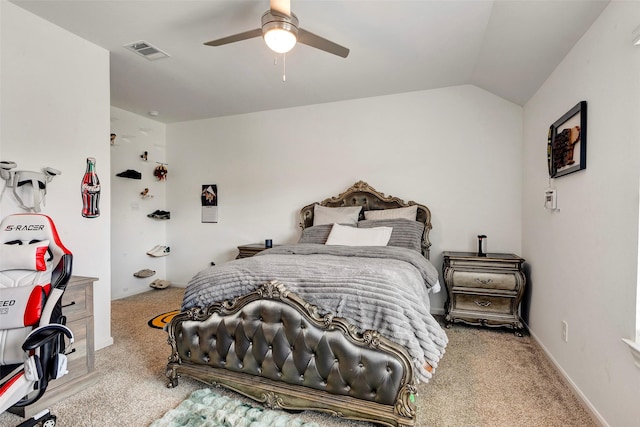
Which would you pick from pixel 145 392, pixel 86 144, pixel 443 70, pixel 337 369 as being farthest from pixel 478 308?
pixel 86 144

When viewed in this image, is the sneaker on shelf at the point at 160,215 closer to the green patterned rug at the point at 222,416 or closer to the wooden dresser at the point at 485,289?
the green patterned rug at the point at 222,416

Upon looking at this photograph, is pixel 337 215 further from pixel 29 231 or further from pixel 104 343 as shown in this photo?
pixel 29 231

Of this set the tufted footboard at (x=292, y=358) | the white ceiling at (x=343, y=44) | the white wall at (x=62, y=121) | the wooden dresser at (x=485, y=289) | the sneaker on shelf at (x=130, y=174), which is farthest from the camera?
the sneaker on shelf at (x=130, y=174)

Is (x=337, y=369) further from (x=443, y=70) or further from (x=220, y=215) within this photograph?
(x=220, y=215)

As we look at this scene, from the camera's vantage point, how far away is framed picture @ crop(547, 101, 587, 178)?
1889 mm

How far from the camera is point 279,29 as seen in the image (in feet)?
5.93

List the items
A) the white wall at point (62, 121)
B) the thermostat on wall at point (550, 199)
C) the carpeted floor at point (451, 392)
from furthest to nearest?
1. the thermostat on wall at point (550, 199)
2. the white wall at point (62, 121)
3. the carpeted floor at point (451, 392)

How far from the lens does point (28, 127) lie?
231 centimetres

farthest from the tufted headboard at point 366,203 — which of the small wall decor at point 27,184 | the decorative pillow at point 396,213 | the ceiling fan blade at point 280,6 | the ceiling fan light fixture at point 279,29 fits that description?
the small wall decor at point 27,184

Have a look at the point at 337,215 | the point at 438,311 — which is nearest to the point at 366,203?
the point at 337,215

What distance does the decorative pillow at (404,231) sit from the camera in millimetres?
3082

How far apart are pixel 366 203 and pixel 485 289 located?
153 centimetres

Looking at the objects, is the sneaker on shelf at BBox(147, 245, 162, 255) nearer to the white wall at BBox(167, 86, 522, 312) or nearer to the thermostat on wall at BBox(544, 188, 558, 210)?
the white wall at BBox(167, 86, 522, 312)

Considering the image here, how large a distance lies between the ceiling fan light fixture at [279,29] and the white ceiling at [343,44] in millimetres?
396
